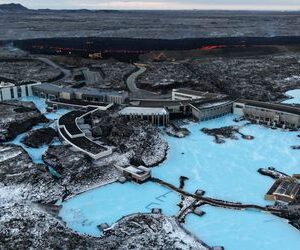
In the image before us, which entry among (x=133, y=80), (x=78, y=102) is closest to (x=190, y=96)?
(x=78, y=102)

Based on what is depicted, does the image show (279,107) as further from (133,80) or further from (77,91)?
(133,80)

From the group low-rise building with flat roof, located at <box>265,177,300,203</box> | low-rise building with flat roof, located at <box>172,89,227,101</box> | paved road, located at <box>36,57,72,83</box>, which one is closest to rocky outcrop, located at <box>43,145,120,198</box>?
low-rise building with flat roof, located at <box>265,177,300,203</box>

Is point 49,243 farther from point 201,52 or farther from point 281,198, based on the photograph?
point 201,52

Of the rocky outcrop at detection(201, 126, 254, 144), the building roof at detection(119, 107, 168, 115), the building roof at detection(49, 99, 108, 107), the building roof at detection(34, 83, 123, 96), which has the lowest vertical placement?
the rocky outcrop at detection(201, 126, 254, 144)

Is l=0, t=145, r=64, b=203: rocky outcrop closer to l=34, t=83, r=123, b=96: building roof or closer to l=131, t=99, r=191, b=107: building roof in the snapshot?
l=131, t=99, r=191, b=107: building roof

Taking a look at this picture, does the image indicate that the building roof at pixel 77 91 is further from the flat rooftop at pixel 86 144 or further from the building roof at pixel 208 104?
the flat rooftop at pixel 86 144
